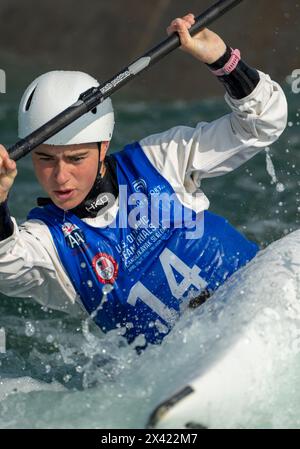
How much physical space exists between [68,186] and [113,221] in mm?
308

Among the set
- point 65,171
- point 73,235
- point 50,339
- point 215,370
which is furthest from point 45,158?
point 50,339

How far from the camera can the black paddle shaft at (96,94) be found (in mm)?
3439

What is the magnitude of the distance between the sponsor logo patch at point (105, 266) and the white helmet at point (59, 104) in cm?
46

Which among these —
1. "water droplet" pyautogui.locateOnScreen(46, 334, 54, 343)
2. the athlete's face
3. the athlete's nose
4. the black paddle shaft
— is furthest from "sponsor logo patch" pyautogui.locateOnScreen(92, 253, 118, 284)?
"water droplet" pyautogui.locateOnScreen(46, 334, 54, 343)

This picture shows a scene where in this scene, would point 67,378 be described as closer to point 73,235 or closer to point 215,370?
point 73,235

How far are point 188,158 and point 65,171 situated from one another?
1.78 feet

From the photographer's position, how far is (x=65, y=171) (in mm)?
3512

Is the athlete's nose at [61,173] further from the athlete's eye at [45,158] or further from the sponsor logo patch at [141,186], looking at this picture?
the sponsor logo patch at [141,186]

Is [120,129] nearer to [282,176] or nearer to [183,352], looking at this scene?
[282,176]

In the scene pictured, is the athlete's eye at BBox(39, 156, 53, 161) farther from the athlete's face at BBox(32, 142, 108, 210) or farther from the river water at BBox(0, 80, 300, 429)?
the river water at BBox(0, 80, 300, 429)

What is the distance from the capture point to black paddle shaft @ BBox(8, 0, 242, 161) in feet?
11.3

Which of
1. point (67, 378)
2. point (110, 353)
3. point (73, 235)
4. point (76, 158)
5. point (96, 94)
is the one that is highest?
point (96, 94)

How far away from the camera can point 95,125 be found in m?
3.68

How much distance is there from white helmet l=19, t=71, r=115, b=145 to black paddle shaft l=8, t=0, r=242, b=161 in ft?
0.29
